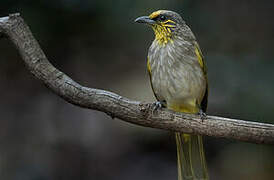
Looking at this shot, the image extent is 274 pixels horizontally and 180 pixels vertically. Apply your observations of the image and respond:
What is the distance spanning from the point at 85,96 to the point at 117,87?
3116 millimetres

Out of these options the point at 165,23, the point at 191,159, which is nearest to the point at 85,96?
the point at 165,23

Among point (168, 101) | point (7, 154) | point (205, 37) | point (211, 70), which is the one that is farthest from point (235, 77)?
point (7, 154)

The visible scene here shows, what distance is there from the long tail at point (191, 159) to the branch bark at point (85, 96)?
60 cm

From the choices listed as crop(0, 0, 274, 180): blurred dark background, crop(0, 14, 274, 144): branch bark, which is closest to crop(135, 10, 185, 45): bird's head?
crop(0, 14, 274, 144): branch bark

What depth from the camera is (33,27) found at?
520 cm

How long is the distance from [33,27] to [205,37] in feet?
7.48

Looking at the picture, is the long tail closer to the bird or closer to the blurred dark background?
the bird

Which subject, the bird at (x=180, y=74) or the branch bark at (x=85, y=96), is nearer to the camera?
the branch bark at (x=85, y=96)

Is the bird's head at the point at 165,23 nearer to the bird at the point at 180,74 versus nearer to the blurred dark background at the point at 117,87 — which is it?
the bird at the point at 180,74

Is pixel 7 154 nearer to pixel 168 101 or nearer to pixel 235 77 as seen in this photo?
pixel 168 101

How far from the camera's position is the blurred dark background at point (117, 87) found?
209 inches

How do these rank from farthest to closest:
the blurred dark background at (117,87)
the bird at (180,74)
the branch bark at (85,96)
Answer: the blurred dark background at (117,87) < the bird at (180,74) < the branch bark at (85,96)

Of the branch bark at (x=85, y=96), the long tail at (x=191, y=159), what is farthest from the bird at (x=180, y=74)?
the branch bark at (x=85, y=96)

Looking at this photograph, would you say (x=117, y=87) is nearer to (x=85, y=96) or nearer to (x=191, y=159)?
(x=191, y=159)
